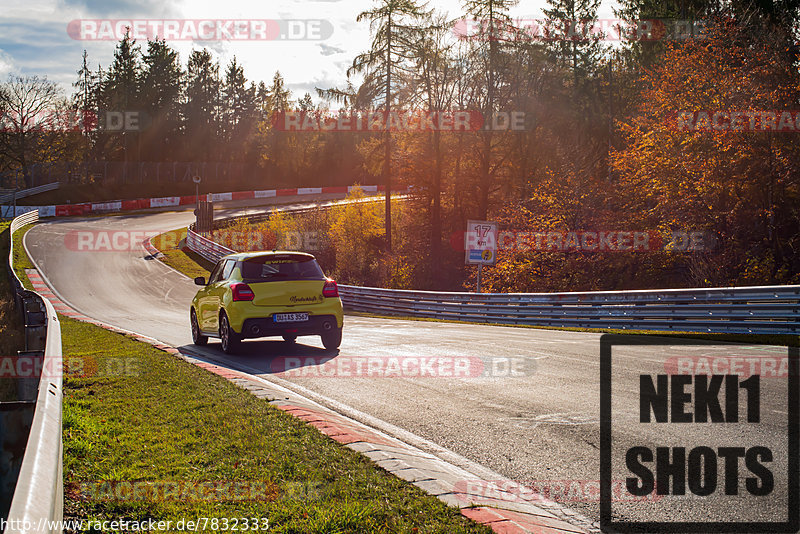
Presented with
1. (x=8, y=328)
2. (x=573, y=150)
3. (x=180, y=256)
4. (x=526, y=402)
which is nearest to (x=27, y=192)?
(x=180, y=256)

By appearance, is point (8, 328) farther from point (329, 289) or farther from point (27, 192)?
point (27, 192)

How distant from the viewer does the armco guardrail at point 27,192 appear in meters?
65.3

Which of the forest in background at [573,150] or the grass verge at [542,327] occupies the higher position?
the forest in background at [573,150]

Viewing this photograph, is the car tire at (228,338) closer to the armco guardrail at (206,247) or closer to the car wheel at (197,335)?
the car wheel at (197,335)

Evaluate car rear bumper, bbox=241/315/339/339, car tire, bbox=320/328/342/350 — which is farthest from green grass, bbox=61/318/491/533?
car tire, bbox=320/328/342/350

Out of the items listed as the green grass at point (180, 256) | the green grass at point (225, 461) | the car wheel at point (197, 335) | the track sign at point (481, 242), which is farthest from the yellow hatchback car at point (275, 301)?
the green grass at point (180, 256)

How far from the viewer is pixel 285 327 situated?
12188mm

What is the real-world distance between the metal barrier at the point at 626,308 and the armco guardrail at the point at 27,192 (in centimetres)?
5053

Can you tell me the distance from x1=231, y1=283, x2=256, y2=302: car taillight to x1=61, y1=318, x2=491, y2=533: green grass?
3.53 m

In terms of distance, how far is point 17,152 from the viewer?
230 ft

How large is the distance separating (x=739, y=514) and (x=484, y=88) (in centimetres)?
4183

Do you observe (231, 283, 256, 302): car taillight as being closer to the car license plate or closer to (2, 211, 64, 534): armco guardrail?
the car license plate

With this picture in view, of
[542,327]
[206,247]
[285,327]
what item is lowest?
[542,327]

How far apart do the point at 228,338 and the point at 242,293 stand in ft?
2.89
